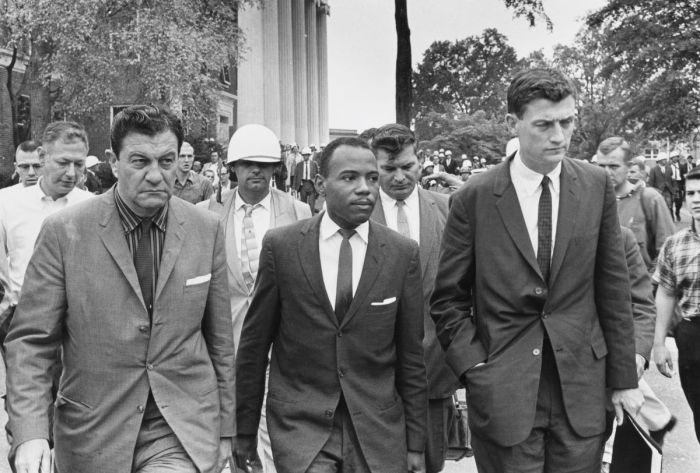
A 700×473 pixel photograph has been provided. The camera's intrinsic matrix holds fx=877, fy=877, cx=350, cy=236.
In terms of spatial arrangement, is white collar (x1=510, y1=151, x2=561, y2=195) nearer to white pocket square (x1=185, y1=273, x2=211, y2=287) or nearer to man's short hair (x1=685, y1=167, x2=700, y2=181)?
white pocket square (x1=185, y1=273, x2=211, y2=287)

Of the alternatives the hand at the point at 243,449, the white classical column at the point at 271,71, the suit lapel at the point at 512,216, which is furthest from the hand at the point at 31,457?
the white classical column at the point at 271,71

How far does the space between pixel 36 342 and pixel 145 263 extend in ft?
1.64

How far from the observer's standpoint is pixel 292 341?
12.6 feet

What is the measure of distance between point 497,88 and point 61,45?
8440 cm

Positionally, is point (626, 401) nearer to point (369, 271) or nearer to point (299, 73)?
point (369, 271)

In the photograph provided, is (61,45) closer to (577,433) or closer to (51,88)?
(51,88)

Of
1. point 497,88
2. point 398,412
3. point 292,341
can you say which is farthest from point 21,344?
point 497,88

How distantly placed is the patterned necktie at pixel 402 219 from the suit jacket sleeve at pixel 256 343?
1469 mm

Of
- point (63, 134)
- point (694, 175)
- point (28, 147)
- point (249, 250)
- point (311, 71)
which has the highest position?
point (311, 71)

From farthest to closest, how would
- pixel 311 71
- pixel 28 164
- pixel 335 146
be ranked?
pixel 311 71 → pixel 28 164 → pixel 335 146

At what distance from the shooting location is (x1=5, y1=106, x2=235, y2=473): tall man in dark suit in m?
3.27

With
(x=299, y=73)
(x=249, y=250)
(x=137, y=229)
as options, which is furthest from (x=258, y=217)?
(x=299, y=73)

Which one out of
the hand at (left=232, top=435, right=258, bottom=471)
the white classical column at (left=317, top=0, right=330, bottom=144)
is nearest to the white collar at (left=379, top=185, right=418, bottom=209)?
the hand at (left=232, top=435, right=258, bottom=471)

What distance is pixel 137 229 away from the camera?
3523 millimetres
